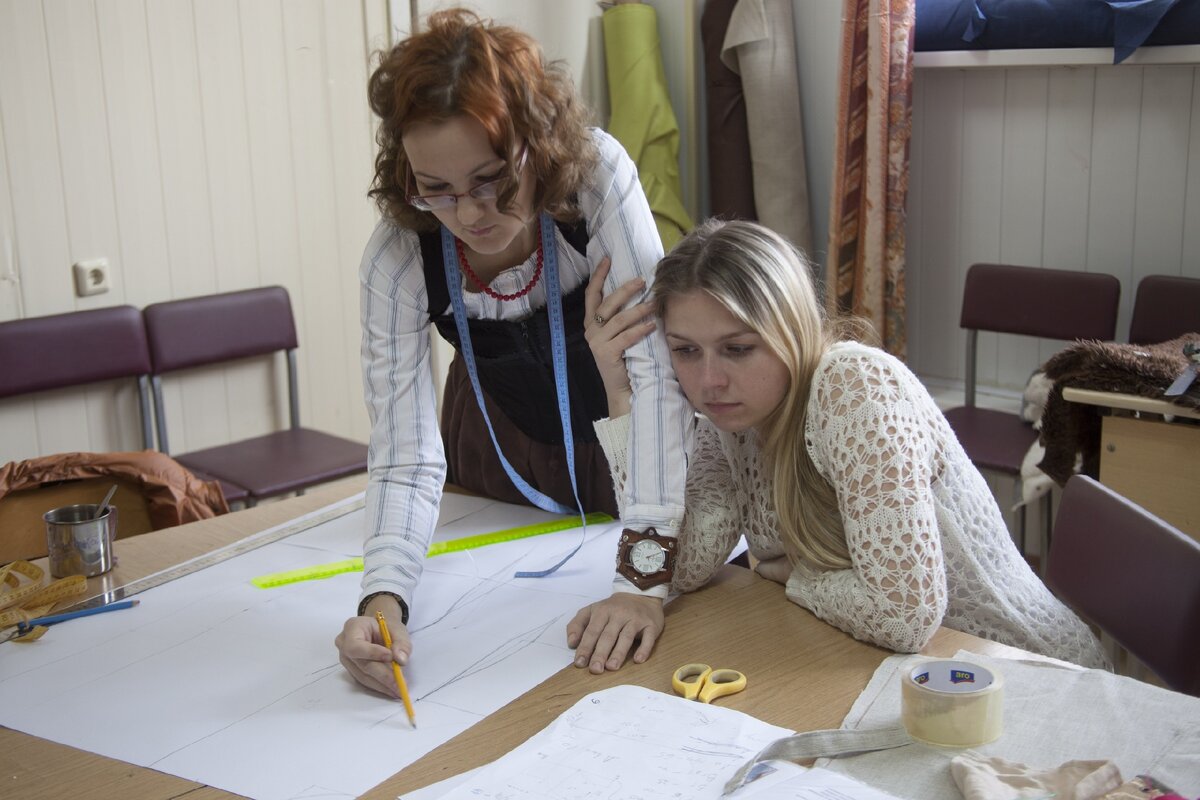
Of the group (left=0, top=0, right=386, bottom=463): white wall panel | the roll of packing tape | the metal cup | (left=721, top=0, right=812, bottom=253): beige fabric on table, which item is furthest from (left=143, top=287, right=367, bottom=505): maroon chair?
the roll of packing tape

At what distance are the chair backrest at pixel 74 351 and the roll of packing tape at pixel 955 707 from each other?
243 cm

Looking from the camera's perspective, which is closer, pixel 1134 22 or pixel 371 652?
pixel 371 652

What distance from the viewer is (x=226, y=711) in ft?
4.53

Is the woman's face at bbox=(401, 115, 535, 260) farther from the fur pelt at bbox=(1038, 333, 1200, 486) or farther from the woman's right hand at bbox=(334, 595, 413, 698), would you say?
the fur pelt at bbox=(1038, 333, 1200, 486)

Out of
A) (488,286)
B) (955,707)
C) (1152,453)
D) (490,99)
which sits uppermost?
(490,99)

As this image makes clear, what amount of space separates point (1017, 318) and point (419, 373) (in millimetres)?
2128

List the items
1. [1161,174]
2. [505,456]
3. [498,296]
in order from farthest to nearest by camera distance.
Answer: [1161,174] → [505,456] → [498,296]

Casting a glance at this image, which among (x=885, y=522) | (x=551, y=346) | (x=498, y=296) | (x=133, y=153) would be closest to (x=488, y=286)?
(x=498, y=296)

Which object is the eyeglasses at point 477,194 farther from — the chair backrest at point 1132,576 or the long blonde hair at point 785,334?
the chair backrest at point 1132,576

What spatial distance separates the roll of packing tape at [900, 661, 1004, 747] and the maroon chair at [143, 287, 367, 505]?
2101 millimetres

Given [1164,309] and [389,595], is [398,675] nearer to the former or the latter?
[389,595]

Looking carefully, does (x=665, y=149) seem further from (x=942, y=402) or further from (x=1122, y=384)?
(x=1122, y=384)

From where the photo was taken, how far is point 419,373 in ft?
5.68

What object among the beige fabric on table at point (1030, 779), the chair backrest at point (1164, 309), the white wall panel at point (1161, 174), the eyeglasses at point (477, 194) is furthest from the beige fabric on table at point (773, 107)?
the beige fabric on table at point (1030, 779)
